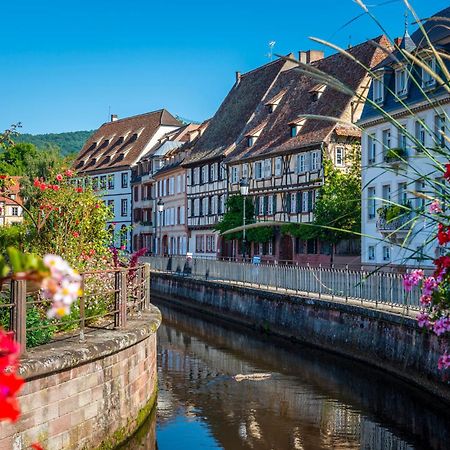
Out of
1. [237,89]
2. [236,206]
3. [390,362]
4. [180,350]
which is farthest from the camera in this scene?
[237,89]

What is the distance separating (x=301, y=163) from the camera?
4347 centimetres

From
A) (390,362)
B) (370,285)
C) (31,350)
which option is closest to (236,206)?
(370,285)

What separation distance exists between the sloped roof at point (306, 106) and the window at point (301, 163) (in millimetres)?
612

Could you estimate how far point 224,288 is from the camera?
33969mm

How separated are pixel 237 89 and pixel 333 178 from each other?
66.6 feet

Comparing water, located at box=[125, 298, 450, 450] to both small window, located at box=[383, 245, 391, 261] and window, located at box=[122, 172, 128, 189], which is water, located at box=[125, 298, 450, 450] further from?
window, located at box=[122, 172, 128, 189]

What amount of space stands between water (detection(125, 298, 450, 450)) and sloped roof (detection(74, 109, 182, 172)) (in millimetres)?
54604

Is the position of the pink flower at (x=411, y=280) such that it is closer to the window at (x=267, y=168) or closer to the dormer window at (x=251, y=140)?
the window at (x=267, y=168)

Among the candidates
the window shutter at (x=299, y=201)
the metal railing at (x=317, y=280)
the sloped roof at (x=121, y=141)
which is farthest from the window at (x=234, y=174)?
the sloped roof at (x=121, y=141)

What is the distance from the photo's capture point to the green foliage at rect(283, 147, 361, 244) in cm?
3862

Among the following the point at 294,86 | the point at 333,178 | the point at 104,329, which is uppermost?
the point at 294,86

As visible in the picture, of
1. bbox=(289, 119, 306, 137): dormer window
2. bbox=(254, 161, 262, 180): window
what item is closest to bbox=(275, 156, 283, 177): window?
bbox=(289, 119, 306, 137): dormer window

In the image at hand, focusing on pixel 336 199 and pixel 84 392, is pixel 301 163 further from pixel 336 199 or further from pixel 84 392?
pixel 84 392

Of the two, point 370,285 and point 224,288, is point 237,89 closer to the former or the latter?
point 224,288
